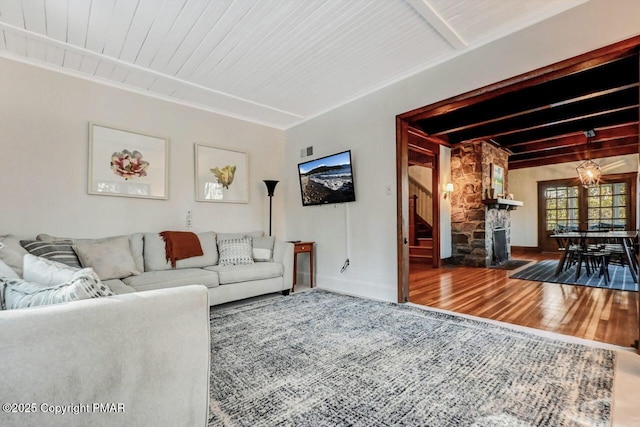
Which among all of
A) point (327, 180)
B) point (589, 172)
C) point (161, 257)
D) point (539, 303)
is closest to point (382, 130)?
point (327, 180)

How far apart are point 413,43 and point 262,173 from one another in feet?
9.57

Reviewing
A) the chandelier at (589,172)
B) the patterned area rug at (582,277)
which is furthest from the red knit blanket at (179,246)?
the chandelier at (589,172)

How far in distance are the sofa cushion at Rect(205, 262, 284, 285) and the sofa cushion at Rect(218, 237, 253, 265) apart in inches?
5.5

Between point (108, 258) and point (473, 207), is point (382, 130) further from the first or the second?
point (473, 207)

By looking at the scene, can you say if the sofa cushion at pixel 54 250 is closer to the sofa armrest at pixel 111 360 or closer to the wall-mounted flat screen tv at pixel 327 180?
the sofa armrest at pixel 111 360

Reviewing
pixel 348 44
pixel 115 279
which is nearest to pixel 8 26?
pixel 115 279

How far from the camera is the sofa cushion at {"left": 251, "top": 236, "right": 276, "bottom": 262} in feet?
13.1

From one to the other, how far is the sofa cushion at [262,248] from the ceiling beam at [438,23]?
3041mm

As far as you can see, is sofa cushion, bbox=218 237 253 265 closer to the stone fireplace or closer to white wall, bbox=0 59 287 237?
white wall, bbox=0 59 287 237

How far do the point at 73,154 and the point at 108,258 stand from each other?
1.29 m

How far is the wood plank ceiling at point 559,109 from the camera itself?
260 cm

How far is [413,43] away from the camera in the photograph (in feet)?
9.17

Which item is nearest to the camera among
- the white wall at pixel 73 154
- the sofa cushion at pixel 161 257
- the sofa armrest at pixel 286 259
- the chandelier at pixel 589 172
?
the white wall at pixel 73 154

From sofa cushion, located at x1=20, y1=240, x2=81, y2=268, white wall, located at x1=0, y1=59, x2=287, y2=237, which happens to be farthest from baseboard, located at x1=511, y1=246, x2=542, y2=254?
sofa cushion, located at x1=20, y1=240, x2=81, y2=268
